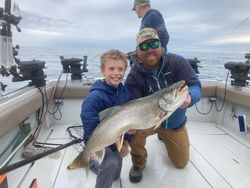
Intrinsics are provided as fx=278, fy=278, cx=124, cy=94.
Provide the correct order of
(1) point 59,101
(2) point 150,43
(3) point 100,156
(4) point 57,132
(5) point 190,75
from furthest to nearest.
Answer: (1) point 59,101, (4) point 57,132, (5) point 190,75, (2) point 150,43, (3) point 100,156

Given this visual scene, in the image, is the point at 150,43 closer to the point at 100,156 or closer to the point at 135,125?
the point at 135,125

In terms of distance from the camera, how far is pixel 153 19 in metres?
4.23

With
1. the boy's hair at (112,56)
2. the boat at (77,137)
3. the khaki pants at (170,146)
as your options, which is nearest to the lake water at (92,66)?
the boy's hair at (112,56)

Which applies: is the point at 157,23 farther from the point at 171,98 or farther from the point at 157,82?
the point at 171,98

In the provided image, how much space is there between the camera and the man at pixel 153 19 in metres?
4.23

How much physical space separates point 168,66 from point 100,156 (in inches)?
48.6

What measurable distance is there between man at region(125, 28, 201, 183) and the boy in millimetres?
336

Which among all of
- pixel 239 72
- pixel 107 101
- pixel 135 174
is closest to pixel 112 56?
pixel 107 101

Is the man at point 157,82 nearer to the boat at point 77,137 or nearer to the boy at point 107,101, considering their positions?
the boat at point 77,137

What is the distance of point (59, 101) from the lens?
4.59 meters

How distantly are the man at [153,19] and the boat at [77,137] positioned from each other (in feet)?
3.64

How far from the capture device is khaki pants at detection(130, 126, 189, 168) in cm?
303

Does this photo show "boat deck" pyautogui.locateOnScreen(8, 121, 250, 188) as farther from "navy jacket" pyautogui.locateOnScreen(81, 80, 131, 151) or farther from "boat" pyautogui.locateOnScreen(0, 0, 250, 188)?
"navy jacket" pyautogui.locateOnScreen(81, 80, 131, 151)

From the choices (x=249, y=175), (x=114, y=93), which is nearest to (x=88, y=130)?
(x=114, y=93)
